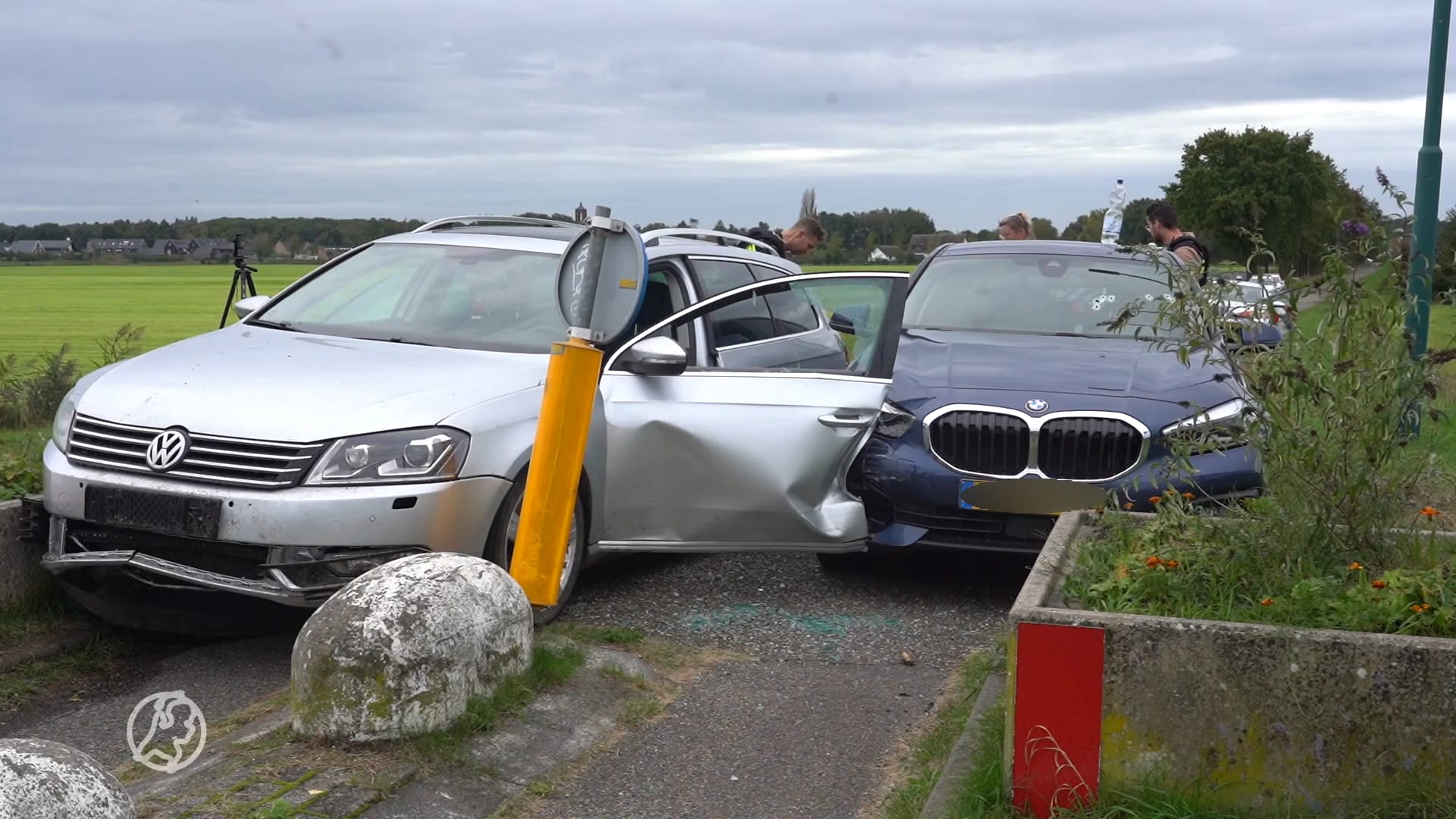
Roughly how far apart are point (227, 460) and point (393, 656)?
4.94ft

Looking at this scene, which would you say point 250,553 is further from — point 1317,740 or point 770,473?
point 1317,740

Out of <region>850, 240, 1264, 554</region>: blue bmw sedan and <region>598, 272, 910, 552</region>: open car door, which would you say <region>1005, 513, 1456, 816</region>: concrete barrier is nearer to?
<region>850, 240, 1264, 554</region>: blue bmw sedan

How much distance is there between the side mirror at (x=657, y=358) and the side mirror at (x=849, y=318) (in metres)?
1.21

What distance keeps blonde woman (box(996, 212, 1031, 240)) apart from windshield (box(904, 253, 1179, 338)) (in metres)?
5.64

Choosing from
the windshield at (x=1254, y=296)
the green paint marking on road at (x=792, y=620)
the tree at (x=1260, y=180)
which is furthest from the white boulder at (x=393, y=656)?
the tree at (x=1260, y=180)

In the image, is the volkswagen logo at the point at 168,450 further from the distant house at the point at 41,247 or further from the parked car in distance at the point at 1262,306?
the distant house at the point at 41,247

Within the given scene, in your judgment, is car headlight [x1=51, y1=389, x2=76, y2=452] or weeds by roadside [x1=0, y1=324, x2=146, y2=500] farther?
weeds by roadside [x1=0, y1=324, x2=146, y2=500]

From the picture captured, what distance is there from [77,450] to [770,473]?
2812 mm

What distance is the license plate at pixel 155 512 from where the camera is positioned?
566 centimetres

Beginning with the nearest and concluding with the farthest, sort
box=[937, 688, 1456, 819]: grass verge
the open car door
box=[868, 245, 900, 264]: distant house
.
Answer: box=[937, 688, 1456, 819]: grass verge → the open car door → box=[868, 245, 900, 264]: distant house

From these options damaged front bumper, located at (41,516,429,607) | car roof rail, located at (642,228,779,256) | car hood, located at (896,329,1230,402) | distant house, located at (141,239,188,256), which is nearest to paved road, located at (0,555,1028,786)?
damaged front bumper, located at (41,516,429,607)

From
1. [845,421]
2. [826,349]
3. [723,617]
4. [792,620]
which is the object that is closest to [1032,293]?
[826,349]

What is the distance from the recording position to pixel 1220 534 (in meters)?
4.38

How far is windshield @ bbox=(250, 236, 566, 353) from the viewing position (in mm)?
7047
